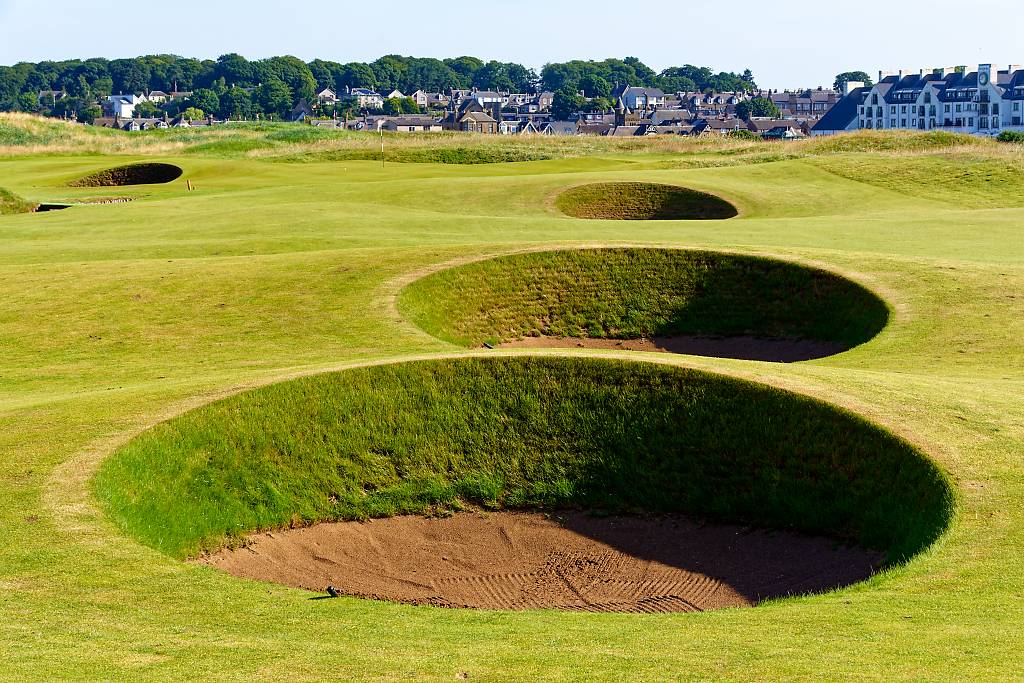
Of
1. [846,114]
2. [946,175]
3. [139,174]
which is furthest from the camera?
[846,114]

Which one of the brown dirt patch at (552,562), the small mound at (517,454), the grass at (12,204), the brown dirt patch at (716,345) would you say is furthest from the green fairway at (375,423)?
the grass at (12,204)

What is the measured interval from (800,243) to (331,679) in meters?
24.5

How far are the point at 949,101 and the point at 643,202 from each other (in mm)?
148958

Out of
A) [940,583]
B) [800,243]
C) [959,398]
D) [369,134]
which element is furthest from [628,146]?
[940,583]

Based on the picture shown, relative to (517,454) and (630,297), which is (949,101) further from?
(517,454)

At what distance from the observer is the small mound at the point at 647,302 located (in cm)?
2434

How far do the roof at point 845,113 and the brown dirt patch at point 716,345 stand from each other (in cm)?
17238

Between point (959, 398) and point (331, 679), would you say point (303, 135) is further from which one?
point (331, 679)

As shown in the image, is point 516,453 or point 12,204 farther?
point 12,204

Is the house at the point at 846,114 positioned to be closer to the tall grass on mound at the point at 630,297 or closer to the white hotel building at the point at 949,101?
the white hotel building at the point at 949,101

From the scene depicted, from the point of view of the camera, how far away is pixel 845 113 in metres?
190

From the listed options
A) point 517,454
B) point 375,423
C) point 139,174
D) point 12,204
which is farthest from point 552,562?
point 139,174

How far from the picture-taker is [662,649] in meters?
8.77

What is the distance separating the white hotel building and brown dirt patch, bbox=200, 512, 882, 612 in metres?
172
